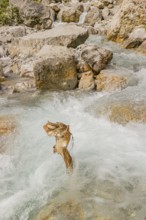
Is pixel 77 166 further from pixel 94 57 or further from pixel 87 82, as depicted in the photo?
pixel 94 57

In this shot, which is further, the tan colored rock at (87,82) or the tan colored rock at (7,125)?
the tan colored rock at (87,82)

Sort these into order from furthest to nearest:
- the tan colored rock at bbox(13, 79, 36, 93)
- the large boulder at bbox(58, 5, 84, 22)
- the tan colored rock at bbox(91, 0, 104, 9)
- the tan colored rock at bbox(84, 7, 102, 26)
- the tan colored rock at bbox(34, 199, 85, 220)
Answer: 1. the tan colored rock at bbox(91, 0, 104, 9)
2. the large boulder at bbox(58, 5, 84, 22)
3. the tan colored rock at bbox(84, 7, 102, 26)
4. the tan colored rock at bbox(13, 79, 36, 93)
5. the tan colored rock at bbox(34, 199, 85, 220)

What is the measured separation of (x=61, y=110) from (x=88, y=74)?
214 cm

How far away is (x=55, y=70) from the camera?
32.2 ft

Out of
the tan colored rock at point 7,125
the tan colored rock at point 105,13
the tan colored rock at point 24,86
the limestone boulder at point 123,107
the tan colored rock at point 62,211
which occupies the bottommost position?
the tan colored rock at point 24,86

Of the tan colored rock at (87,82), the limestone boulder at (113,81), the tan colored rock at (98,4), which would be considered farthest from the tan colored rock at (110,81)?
the tan colored rock at (98,4)

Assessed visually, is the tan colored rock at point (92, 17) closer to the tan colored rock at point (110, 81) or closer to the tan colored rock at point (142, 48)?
the tan colored rock at point (142, 48)

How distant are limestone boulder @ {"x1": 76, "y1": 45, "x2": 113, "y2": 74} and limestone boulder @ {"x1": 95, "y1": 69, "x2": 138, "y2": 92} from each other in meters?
0.39

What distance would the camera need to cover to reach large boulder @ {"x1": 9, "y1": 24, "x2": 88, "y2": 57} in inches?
516

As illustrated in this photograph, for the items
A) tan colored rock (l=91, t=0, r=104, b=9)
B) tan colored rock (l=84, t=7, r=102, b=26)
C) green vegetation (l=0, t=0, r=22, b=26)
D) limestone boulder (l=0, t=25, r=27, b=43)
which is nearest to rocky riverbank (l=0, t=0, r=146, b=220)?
limestone boulder (l=0, t=25, r=27, b=43)

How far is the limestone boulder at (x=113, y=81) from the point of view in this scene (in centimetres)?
980

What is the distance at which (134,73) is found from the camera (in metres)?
10.7

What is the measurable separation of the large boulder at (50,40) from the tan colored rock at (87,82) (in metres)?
3.12

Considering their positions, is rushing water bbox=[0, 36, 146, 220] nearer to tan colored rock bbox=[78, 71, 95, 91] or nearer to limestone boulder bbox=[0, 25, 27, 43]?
tan colored rock bbox=[78, 71, 95, 91]
